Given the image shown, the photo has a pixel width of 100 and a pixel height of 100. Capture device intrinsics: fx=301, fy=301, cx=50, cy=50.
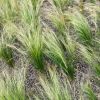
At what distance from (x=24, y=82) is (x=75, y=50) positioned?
56cm

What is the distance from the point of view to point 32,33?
2.91 m

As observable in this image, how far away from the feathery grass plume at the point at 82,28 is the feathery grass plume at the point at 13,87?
2.40 ft

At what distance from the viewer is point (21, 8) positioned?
3.42 meters

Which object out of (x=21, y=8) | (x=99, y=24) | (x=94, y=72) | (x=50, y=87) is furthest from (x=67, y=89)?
(x=21, y=8)

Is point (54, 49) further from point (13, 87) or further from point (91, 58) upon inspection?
point (13, 87)

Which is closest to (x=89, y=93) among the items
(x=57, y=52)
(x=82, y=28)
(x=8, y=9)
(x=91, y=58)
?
(x=91, y=58)

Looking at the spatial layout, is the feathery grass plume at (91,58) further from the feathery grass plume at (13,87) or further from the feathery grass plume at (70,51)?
the feathery grass plume at (13,87)

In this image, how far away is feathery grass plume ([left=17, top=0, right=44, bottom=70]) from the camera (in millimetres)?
2742

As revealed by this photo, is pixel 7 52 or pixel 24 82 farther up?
pixel 7 52

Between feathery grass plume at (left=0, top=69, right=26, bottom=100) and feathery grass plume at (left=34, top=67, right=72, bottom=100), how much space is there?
169mm

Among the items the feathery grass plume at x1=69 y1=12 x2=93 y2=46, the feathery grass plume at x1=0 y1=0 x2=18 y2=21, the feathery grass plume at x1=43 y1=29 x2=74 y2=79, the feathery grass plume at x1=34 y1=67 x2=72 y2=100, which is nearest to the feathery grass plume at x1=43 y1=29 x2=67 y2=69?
the feathery grass plume at x1=43 y1=29 x2=74 y2=79

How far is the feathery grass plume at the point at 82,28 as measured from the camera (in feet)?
9.59

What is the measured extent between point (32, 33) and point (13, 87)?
68cm

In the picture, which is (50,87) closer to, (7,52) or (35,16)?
(7,52)
